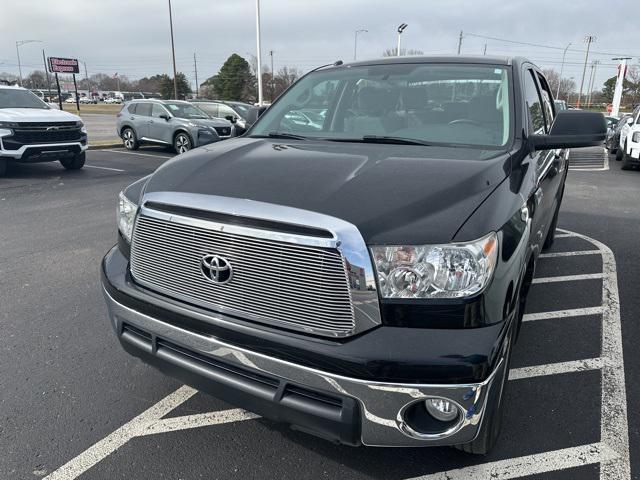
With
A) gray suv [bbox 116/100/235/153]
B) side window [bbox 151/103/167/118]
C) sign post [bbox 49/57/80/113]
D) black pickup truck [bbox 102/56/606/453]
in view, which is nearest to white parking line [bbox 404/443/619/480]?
black pickup truck [bbox 102/56/606/453]

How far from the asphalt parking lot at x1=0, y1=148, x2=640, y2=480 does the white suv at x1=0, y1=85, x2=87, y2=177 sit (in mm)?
6208

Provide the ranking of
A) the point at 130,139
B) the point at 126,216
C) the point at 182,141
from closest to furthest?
the point at 126,216, the point at 182,141, the point at 130,139

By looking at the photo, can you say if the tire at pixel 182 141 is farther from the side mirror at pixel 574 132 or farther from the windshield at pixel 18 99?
Answer: the side mirror at pixel 574 132

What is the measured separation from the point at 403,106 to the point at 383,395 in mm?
2005

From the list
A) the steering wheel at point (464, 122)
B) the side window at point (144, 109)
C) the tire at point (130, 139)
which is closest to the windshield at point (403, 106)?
the steering wheel at point (464, 122)

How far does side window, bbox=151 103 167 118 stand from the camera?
15.1 metres

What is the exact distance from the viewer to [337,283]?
1.78 metres

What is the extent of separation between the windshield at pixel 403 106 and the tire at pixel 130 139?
13746 mm

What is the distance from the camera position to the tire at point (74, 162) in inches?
455

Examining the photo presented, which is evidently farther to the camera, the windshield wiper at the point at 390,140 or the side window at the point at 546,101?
the side window at the point at 546,101

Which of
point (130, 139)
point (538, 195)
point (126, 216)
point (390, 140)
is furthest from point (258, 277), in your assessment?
point (130, 139)

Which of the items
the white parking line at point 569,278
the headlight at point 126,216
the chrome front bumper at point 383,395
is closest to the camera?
the chrome front bumper at point 383,395

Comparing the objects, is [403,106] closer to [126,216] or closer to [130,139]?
[126,216]

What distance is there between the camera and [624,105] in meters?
66.6
